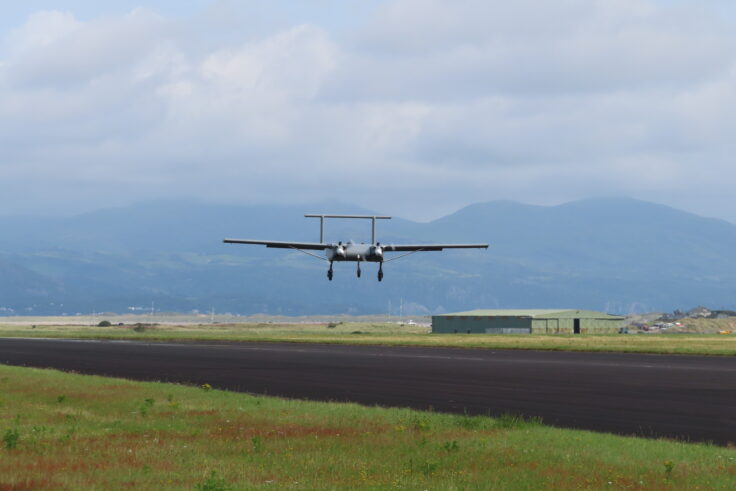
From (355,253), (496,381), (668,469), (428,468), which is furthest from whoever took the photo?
(355,253)

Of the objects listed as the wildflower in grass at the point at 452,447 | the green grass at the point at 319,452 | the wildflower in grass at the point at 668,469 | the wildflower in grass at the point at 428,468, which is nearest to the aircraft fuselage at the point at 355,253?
the green grass at the point at 319,452

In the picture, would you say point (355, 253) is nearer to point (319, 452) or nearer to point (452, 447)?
point (452, 447)

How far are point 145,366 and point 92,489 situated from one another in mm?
43681

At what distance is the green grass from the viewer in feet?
64.2

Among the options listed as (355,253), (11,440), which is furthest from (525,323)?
(11,440)

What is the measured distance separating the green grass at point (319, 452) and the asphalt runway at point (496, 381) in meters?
4.18

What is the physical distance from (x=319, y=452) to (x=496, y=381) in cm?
2476

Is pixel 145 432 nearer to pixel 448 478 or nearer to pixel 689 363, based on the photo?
pixel 448 478

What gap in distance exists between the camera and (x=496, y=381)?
154ft

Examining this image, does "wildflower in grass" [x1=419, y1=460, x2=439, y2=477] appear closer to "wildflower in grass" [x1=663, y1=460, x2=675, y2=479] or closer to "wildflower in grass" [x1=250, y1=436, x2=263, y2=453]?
"wildflower in grass" [x1=250, y1=436, x2=263, y2=453]

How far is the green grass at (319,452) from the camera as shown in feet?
64.2

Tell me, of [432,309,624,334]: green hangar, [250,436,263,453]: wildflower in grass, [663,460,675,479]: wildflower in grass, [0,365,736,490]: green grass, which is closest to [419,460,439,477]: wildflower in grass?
[0,365,736,490]: green grass

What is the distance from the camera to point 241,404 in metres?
34.3

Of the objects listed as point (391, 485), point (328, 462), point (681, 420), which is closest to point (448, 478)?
point (391, 485)
